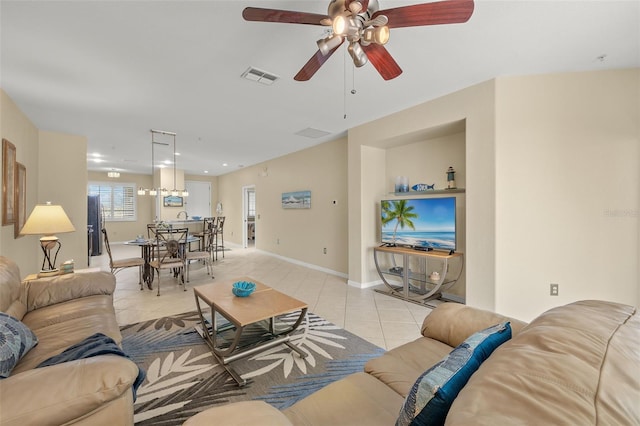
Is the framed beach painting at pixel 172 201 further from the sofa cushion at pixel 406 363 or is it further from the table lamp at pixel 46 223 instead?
the sofa cushion at pixel 406 363

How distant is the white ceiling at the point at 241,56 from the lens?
1.88 m

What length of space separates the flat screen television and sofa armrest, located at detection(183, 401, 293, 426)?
3204 mm

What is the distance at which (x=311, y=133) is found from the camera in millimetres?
4785

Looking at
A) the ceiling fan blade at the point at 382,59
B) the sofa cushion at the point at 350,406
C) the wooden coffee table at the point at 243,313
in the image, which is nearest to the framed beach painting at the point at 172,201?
the wooden coffee table at the point at 243,313

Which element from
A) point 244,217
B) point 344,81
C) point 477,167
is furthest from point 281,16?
point 244,217

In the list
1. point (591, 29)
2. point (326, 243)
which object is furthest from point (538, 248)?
point (326, 243)

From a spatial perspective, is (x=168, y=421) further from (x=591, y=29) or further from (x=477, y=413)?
(x=591, y=29)

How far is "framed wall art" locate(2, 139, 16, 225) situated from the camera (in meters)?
2.92

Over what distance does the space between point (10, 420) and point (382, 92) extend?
3.52 meters

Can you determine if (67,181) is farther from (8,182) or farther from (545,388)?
(545,388)

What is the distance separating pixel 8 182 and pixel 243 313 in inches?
131

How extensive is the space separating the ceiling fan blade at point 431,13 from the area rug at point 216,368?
2425 millimetres

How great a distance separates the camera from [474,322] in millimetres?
1500

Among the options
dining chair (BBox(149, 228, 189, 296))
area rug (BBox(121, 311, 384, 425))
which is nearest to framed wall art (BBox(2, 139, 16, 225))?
dining chair (BBox(149, 228, 189, 296))
